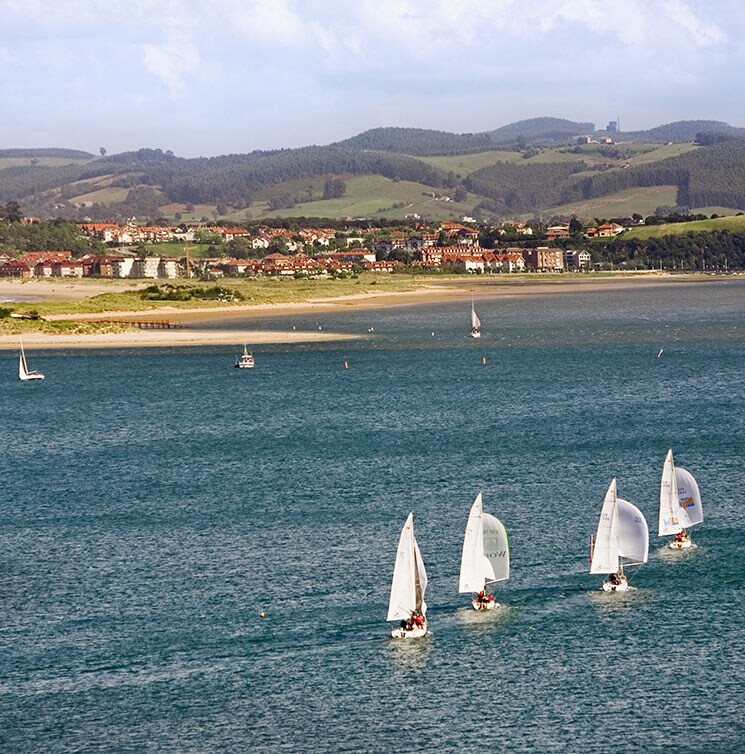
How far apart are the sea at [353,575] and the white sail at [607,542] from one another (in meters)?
0.78

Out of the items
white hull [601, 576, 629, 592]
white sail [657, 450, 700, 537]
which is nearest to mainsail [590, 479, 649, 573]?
white hull [601, 576, 629, 592]

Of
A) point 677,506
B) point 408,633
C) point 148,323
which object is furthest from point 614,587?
point 148,323

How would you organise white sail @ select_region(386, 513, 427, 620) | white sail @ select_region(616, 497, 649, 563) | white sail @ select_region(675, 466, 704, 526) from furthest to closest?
white sail @ select_region(675, 466, 704, 526), white sail @ select_region(616, 497, 649, 563), white sail @ select_region(386, 513, 427, 620)

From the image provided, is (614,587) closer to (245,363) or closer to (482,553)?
(482,553)

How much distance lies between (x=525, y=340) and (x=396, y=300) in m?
67.6

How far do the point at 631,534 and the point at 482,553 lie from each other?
5.85 metres

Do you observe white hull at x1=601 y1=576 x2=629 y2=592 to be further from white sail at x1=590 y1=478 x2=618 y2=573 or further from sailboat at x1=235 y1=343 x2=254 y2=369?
sailboat at x1=235 y1=343 x2=254 y2=369

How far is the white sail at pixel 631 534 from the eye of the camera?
44.9m

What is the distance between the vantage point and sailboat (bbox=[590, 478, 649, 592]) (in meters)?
43.7

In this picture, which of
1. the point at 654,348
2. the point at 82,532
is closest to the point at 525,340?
the point at 654,348

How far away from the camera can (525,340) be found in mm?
130000

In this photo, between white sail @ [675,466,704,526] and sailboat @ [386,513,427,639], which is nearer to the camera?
sailboat @ [386,513,427,639]

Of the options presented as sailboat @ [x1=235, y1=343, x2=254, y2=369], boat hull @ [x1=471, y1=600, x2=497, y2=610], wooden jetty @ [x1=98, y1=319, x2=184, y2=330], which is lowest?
boat hull @ [x1=471, y1=600, x2=497, y2=610]

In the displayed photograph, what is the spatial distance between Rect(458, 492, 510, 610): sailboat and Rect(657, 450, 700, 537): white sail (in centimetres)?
864
